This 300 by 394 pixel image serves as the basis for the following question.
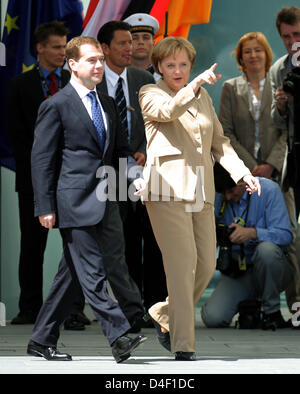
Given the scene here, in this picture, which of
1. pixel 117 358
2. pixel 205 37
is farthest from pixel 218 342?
pixel 205 37

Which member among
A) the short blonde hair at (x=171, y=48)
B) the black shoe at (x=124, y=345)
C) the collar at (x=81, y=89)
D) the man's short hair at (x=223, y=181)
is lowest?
the black shoe at (x=124, y=345)

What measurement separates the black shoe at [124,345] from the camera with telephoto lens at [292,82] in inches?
107

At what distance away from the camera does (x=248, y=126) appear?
30.3 feet

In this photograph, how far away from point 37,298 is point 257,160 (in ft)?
6.65

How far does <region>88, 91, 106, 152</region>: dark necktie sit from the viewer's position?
6.92 metres

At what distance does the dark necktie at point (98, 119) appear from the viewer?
6922 millimetres

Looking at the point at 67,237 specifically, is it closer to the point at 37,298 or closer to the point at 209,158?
the point at 209,158

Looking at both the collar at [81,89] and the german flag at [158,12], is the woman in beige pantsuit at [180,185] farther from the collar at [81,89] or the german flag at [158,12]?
the german flag at [158,12]

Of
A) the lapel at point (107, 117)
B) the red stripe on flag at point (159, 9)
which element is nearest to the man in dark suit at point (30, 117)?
the red stripe on flag at point (159, 9)

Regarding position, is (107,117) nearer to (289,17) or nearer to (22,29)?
(289,17)

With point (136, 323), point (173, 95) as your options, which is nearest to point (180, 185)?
point (173, 95)

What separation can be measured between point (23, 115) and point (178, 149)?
2466 millimetres

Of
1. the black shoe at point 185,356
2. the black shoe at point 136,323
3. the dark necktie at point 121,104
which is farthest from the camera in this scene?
the dark necktie at point 121,104

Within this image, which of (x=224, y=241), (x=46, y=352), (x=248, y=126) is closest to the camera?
(x=46, y=352)
